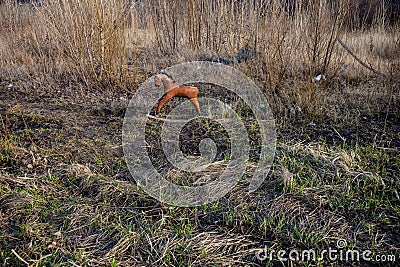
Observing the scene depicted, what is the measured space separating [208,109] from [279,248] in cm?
181

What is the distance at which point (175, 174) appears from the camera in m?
2.41

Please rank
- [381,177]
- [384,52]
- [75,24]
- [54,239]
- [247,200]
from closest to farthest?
[54,239] < [247,200] < [381,177] < [75,24] < [384,52]

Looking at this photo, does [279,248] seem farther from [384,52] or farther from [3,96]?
[384,52]

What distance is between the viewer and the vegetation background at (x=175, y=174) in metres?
1.83

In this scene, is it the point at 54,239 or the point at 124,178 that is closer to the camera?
the point at 54,239

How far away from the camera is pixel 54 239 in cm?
185

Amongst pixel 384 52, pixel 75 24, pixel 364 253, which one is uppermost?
pixel 75 24

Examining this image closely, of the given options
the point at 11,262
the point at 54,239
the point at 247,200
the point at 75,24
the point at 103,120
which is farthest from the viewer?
the point at 75,24

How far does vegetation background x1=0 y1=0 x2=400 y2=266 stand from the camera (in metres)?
1.83

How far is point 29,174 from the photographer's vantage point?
2.42m

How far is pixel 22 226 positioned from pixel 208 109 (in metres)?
1.95

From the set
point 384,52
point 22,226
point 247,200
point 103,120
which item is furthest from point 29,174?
point 384,52

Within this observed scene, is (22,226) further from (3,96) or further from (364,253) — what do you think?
(3,96)

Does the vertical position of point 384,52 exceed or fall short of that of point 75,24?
it falls short
